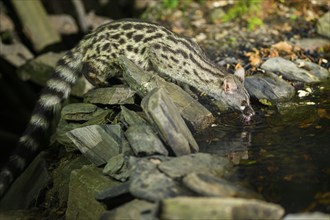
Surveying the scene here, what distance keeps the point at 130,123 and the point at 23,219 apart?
151cm

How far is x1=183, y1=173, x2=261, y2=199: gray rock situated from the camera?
349cm

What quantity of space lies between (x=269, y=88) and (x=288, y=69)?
771 mm

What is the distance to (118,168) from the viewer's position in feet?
14.1

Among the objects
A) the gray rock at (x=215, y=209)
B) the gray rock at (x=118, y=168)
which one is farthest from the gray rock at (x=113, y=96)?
the gray rock at (x=215, y=209)

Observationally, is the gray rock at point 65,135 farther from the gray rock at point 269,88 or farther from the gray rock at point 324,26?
the gray rock at point 324,26

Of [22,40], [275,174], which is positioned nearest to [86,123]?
[275,174]

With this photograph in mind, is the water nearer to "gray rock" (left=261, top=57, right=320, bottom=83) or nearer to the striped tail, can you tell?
"gray rock" (left=261, top=57, right=320, bottom=83)

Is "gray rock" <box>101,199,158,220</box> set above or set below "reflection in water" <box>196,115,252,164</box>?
above

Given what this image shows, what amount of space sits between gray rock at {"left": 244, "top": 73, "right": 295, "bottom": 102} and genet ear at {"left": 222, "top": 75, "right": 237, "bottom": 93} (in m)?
0.35

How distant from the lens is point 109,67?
5887 millimetres

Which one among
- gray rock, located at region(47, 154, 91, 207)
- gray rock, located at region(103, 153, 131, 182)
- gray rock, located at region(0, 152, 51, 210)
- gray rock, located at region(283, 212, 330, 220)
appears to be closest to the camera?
gray rock, located at region(283, 212, 330, 220)

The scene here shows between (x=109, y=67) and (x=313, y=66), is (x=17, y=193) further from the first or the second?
(x=313, y=66)

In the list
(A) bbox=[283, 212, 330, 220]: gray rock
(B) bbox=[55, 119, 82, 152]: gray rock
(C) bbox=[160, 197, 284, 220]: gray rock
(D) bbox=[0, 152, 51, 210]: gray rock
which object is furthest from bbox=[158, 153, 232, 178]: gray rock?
(D) bbox=[0, 152, 51, 210]: gray rock

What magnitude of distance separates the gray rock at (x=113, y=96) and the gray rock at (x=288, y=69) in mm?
2240
